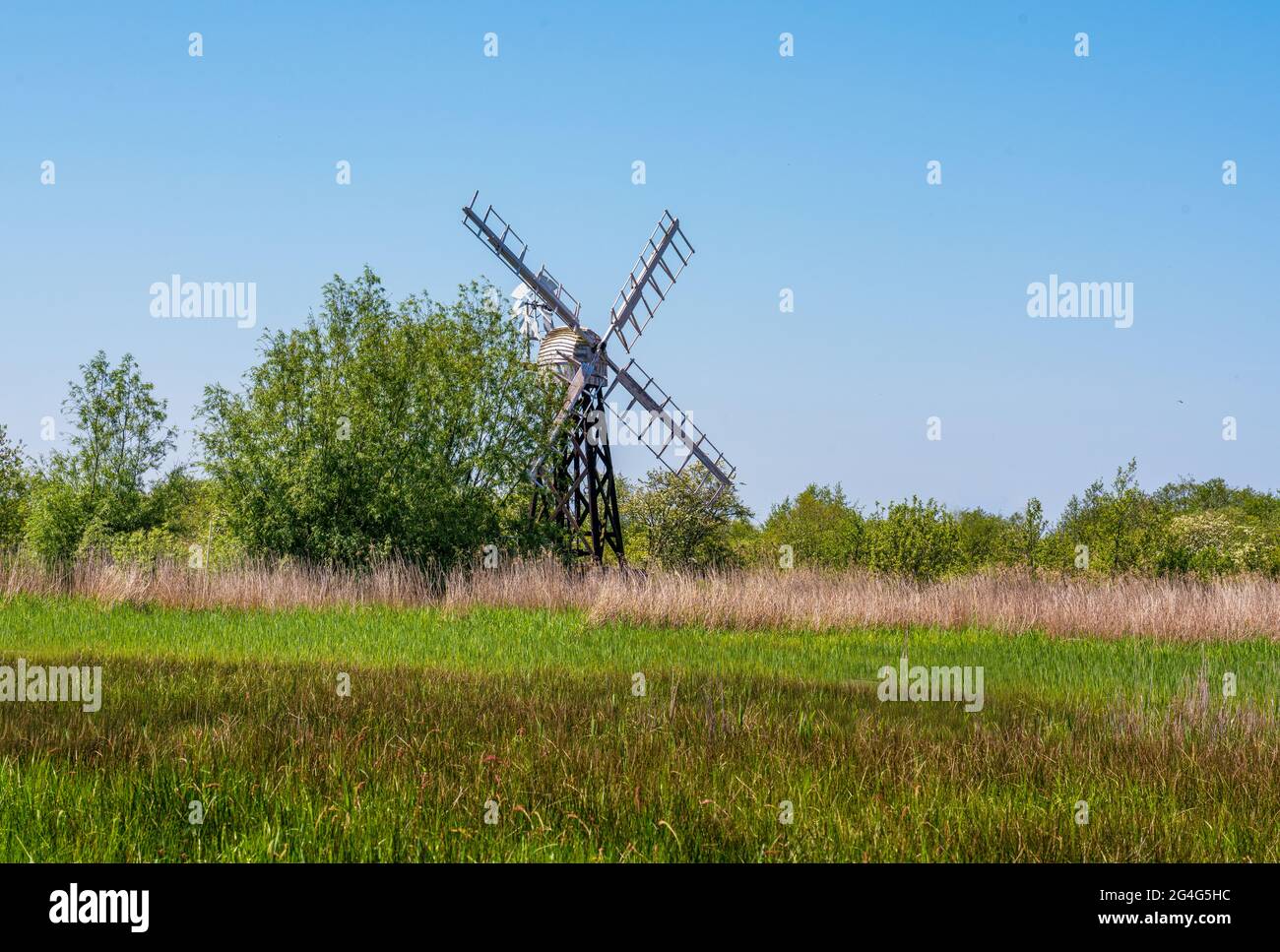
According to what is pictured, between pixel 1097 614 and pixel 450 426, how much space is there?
16644 mm

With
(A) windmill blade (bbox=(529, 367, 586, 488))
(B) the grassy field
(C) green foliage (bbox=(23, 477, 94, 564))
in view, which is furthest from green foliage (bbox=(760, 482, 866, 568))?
(C) green foliage (bbox=(23, 477, 94, 564))

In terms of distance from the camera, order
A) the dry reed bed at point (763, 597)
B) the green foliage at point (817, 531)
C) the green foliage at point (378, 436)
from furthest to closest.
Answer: the green foliage at point (817, 531) → the green foliage at point (378, 436) → the dry reed bed at point (763, 597)

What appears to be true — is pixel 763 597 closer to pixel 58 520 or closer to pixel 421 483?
pixel 421 483

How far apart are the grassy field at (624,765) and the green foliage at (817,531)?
14487mm

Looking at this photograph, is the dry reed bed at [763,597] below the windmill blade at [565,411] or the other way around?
below

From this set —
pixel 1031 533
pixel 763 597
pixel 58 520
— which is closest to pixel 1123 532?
pixel 1031 533

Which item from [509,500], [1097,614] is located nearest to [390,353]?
[509,500]

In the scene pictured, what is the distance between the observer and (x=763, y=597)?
55.3 feet

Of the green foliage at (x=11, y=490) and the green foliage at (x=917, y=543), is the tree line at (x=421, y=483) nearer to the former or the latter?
the green foliage at (x=917, y=543)

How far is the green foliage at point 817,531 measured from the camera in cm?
2997

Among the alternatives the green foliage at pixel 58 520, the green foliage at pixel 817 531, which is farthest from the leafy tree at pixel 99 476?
the green foliage at pixel 817 531

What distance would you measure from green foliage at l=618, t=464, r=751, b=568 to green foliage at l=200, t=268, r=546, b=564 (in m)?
7.30

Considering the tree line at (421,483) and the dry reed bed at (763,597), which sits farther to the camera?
the tree line at (421,483)
